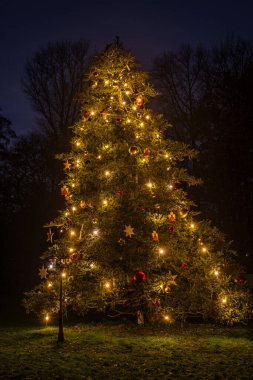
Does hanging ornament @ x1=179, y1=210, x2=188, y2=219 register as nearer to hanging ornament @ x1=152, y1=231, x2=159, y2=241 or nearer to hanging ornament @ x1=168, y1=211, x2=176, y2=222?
hanging ornament @ x1=168, y1=211, x2=176, y2=222

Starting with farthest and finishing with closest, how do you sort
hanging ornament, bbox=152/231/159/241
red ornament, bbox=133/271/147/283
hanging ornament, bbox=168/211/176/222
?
hanging ornament, bbox=168/211/176/222, hanging ornament, bbox=152/231/159/241, red ornament, bbox=133/271/147/283

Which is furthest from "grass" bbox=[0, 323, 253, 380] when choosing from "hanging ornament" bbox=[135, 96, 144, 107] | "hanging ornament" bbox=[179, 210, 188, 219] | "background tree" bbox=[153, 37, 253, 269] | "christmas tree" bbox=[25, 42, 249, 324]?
"background tree" bbox=[153, 37, 253, 269]

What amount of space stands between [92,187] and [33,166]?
61.0 ft

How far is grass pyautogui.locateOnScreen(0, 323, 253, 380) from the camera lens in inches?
259

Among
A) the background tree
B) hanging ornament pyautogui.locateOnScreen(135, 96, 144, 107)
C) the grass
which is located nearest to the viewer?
the grass

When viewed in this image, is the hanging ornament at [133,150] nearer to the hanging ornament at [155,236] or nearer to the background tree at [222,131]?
the hanging ornament at [155,236]

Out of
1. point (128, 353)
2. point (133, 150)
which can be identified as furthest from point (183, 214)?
point (128, 353)

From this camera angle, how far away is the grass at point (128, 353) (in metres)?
6.57

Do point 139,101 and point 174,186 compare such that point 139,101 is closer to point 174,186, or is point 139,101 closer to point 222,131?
point 174,186

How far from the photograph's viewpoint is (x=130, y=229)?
31.4 feet

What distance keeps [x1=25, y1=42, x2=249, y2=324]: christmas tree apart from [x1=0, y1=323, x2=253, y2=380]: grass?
56 centimetres

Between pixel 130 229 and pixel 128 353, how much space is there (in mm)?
2628

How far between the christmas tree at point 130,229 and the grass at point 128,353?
1.84ft

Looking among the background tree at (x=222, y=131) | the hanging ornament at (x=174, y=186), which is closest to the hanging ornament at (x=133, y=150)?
the hanging ornament at (x=174, y=186)
